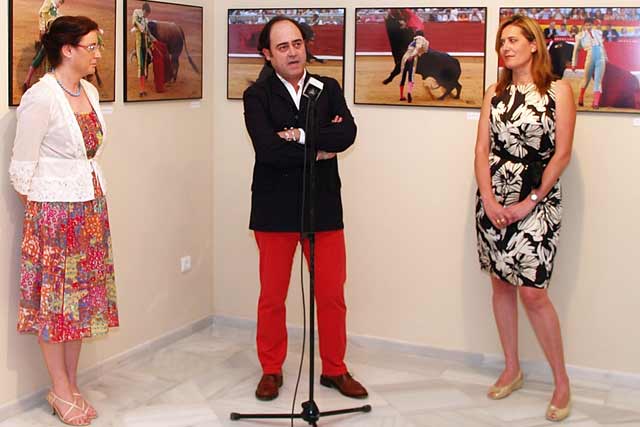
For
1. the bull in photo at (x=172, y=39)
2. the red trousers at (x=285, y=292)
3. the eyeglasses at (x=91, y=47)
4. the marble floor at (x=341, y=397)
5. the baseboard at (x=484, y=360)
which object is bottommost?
the marble floor at (x=341, y=397)

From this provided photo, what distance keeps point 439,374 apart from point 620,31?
1.83 m

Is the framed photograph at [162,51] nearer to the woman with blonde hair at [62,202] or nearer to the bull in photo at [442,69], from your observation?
the woman with blonde hair at [62,202]

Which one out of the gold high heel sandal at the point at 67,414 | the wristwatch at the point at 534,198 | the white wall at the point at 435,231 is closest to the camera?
the gold high heel sandal at the point at 67,414

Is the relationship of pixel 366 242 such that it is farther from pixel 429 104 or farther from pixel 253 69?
pixel 253 69

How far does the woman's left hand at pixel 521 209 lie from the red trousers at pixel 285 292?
75 cm

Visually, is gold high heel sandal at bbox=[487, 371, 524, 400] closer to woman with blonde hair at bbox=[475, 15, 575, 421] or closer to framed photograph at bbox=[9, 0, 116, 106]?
woman with blonde hair at bbox=[475, 15, 575, 421]

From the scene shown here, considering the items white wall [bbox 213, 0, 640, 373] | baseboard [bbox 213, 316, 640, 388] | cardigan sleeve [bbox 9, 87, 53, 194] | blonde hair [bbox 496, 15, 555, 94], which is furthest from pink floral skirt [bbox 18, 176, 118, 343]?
blonde hair [bbox 496, 15, 555, 94]

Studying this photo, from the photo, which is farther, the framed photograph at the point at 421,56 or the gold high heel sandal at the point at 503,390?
the framed photograph at the point at 421,56

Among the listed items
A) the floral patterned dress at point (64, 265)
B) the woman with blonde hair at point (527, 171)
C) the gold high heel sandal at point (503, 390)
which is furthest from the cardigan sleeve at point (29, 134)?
the gold high heel sandal at point (503, 390)

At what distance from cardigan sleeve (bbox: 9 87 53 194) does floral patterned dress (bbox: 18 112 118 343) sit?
14 centimetres

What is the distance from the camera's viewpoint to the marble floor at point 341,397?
3.85m

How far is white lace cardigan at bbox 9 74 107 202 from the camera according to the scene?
11.3 feet

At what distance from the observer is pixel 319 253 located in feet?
13.2

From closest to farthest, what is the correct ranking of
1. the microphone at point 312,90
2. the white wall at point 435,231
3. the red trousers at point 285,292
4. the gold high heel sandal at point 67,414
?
1. the microphone at point 312,90
2. the gold high heel sandal at point 67,414
3. the red trousers at point 285,292
4. the white wall at point 435,231
